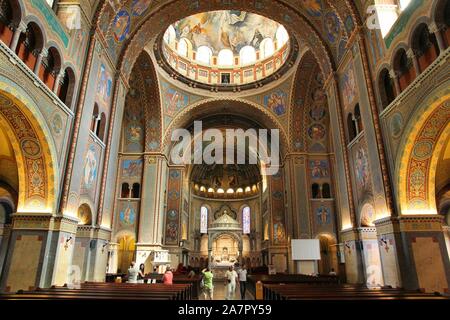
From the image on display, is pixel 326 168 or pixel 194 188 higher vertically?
pixel 194 188

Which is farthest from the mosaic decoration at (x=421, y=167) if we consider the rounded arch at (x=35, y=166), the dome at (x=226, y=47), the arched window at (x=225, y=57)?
the arched window at (x=225, y=57)

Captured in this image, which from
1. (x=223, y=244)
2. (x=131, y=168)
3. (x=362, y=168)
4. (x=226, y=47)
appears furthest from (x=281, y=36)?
(x=223, y=244)

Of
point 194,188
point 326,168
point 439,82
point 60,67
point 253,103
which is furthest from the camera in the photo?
point 194,188

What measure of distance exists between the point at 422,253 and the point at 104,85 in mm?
13056

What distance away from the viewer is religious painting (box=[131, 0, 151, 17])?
44.3ft

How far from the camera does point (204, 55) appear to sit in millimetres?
25953

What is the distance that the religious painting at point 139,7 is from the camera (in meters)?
13.5

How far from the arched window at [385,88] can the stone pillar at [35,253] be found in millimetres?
11088

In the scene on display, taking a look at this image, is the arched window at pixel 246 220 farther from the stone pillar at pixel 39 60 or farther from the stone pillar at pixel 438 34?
the stone pillar at pixel 438 34

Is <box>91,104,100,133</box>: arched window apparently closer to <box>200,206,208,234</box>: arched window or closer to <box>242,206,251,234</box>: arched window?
<box>200,206,208,234</box>: arched window

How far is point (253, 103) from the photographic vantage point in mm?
23953
